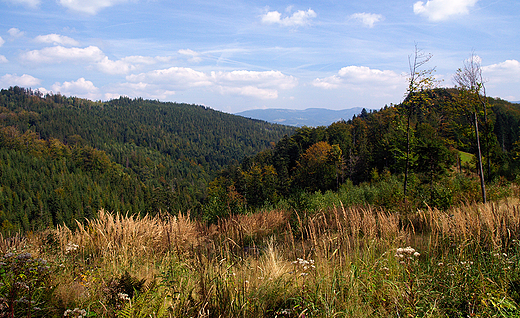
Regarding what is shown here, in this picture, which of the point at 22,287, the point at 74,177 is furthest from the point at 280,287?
the point at 74,177

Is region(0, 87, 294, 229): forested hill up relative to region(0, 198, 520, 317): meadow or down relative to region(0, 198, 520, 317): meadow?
down

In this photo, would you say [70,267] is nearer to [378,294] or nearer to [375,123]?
[378,294]

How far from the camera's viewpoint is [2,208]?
313ft

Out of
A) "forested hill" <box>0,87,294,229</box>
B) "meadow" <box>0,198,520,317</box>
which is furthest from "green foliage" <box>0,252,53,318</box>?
"forested hill" <box>0,87,294,229</box>

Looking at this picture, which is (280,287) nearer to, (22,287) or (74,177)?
(22,287)

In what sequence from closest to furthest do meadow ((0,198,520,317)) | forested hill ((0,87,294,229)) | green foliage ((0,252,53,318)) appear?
green foliage ((0,252,53,318))
meadow ((0,198,520,317))
forested hill ((0,87,294,229))

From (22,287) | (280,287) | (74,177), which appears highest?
(22,287)

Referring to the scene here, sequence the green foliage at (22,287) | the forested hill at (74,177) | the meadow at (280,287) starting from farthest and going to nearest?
the forested hill at (74,177) → the meadow at (280,287) → the green foliage at (22,287)

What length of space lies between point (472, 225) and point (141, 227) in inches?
202

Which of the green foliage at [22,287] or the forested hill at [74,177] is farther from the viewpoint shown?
the forested hill at [74,177]

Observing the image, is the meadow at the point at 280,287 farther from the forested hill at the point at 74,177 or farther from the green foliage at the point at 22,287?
the forested hill at the point at 74,177

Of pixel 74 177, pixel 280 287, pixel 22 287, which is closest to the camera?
pixel 22 287

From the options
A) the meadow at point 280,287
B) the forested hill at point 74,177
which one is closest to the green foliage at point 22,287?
the meadow at point 280,287

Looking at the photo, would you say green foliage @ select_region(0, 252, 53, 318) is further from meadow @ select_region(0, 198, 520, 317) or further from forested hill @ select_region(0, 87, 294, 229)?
forested hill @ select_region(0, 87, 294, 229)
